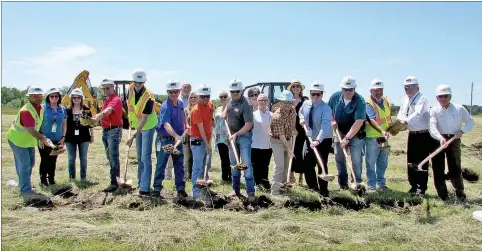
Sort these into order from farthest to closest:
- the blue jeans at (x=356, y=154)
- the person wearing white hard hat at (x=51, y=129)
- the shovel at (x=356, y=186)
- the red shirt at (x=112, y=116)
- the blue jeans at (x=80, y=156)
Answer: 1. the blue jeans at (x=80, y=156)
2. the person wearing white hard hat at (x=51, y=129)
3. the red shirt at (x=112, y=116)
4. the blue jeans at (x=356, y=154)
5. the shovel at (x=356, y=186)

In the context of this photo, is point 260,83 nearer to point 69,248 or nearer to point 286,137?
point 286,137

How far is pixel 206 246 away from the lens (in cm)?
438

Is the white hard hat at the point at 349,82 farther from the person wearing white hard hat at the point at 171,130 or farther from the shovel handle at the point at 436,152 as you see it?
Answer: the person wearing white hard hat at the point at 171,130

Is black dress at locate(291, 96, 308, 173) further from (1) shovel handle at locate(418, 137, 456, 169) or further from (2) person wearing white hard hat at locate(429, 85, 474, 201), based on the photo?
(2) person wearing white hard hat at locate(429, 85, 474, 201)

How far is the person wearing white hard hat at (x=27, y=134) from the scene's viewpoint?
620 centimetres

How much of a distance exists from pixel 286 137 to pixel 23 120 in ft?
13.1

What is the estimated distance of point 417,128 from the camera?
21.7 ft

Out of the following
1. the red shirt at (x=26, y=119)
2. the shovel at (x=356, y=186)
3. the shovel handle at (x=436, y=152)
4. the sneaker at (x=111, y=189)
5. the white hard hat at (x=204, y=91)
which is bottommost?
the sneaker at (x=111, y=189)

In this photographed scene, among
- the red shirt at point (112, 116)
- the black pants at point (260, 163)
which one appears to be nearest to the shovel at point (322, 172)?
the black pants at point (260, 163)

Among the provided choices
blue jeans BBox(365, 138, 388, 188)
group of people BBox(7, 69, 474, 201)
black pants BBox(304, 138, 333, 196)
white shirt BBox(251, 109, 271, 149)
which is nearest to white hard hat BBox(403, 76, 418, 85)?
group of people BBox(7, 69, 474, 201)

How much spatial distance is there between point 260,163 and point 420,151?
103 inches

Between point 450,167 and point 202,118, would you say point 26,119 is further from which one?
point 450,167

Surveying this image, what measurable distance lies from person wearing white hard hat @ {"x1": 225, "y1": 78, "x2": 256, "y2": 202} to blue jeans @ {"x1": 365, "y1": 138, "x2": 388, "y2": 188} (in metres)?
2.11

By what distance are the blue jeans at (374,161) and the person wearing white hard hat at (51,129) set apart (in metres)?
5.26
